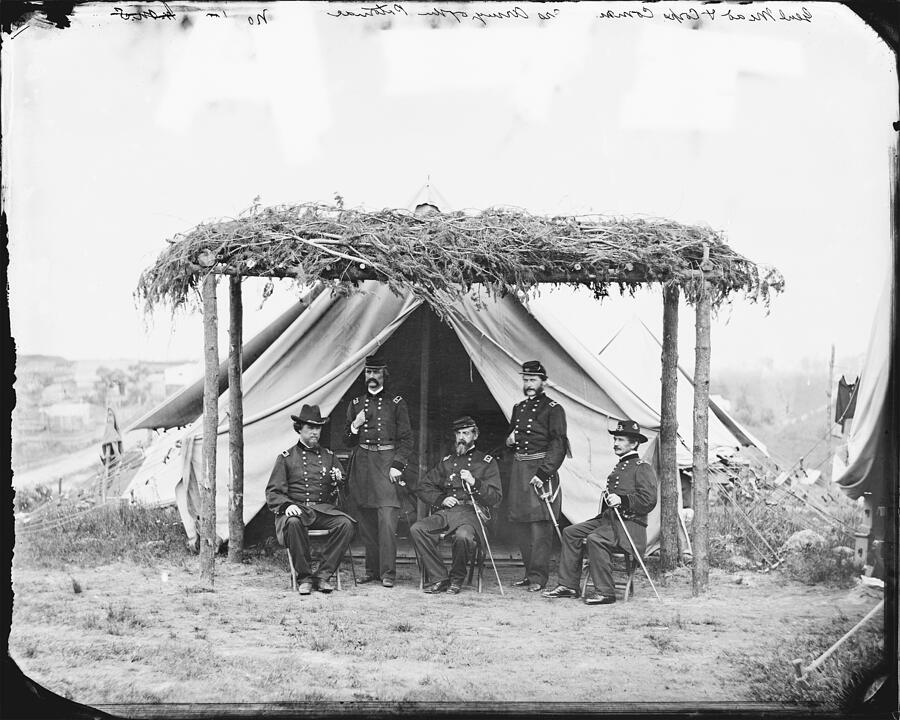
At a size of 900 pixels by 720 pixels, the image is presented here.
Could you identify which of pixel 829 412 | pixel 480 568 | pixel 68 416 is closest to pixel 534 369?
pixel 480 568

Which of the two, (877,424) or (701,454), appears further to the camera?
(701,454)

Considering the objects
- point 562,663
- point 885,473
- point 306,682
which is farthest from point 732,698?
point 306,682

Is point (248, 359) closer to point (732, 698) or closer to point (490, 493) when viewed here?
point (490, 493)

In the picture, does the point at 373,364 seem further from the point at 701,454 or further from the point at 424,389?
the point at 701,454

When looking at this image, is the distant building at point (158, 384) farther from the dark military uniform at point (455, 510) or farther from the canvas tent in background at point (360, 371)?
the dark military uniform at point (455, 510)

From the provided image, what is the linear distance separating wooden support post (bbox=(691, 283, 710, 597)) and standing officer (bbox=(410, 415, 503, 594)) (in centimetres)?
145

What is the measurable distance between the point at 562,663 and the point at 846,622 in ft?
6.78

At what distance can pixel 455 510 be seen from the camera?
22.7ft

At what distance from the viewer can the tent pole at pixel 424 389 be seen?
8039 mm

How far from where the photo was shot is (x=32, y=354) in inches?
263

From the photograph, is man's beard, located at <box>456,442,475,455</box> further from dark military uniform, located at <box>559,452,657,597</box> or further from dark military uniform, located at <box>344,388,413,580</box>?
dark military uniform, located at <box>559,452,657,597</box>

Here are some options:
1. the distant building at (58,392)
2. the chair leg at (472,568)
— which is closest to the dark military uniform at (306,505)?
the chair leg at (472,568)

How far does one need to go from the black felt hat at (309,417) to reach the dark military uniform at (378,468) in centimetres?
28

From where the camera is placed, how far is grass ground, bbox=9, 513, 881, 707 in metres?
5.34
